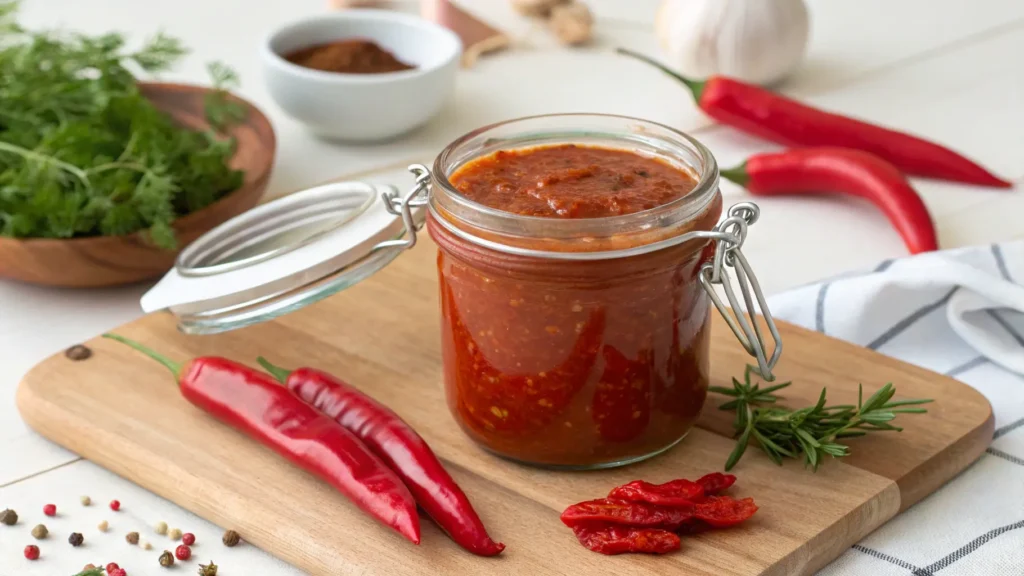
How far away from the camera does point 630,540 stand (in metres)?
2.11

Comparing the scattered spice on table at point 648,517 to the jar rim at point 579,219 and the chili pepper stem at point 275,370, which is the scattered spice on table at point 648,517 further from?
the chili pepper stem at point 275,370

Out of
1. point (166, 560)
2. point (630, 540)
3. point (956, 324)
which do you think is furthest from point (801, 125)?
point (166, 560)

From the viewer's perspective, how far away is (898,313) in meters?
2.90

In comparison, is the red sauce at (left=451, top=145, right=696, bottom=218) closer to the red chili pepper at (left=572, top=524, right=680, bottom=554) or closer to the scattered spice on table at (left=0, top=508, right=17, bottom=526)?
the red chili pepper at (left=572, top=524, right=680, bottom=554)

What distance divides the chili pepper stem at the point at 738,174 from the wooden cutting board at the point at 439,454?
2.92 ft

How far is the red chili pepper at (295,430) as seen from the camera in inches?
86.9

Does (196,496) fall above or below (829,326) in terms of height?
below

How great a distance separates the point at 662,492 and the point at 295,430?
0.75 m

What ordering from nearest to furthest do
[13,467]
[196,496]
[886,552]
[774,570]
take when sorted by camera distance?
[774,570], [886,552], [196,496], [13,467]

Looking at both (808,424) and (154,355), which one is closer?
(808,424)

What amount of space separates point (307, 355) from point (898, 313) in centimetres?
143

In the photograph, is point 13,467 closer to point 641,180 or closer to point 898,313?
point 641,180

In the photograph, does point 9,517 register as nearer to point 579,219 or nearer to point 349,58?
point 579,219

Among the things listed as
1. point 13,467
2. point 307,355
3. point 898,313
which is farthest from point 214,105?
point 898,313
